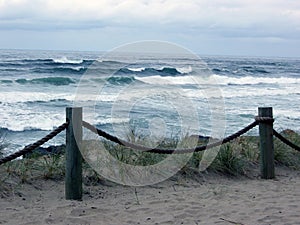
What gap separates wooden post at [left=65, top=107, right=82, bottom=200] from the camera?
5.51 metres

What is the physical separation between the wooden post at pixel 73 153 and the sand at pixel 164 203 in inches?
6.2

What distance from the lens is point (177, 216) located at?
5188 millimetres

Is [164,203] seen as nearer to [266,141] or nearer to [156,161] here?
[156,161]

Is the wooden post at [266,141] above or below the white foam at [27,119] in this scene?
above

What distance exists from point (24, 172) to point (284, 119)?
13.4 metres

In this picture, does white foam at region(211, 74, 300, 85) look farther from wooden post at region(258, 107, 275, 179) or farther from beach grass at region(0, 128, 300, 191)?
wooden post at region(258, 107, 275, 179)

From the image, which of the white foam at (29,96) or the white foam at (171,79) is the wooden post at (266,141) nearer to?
the white foam at (29,96)

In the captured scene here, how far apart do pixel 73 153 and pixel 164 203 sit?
1189 mm

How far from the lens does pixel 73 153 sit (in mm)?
5566

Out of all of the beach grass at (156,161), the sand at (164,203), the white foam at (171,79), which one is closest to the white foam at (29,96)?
the white foam at (171,79)

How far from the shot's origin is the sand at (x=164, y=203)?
503 centimetres

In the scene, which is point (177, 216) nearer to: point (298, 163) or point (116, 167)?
point (116, 167)

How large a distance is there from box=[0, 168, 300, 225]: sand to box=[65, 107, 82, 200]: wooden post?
0.51 feet

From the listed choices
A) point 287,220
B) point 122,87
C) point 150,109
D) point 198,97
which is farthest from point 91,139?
point 122,87
